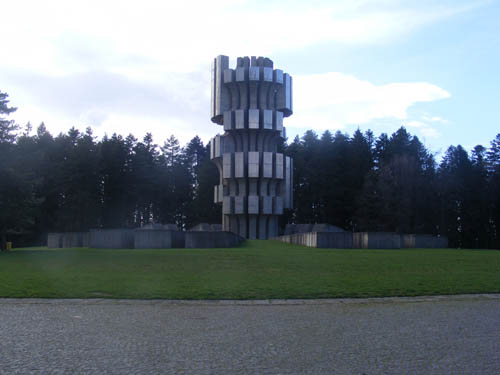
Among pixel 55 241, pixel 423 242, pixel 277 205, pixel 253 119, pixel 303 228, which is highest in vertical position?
pixel 253 119

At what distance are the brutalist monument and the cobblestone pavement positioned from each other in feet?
137

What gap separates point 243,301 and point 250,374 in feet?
12.2

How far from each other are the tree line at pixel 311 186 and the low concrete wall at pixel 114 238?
27.2 meters

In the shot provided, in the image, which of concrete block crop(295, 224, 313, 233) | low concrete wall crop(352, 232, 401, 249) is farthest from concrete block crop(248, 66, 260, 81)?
low concrete wall crop(352, 232, 401, 249)

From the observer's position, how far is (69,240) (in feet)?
95.9

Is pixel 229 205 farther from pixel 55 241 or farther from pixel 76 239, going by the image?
Answer: pixel 76 239

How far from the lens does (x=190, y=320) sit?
6602 mm

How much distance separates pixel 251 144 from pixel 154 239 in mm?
29218

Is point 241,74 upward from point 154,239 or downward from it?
upward

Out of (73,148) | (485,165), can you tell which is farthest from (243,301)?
(485,165)

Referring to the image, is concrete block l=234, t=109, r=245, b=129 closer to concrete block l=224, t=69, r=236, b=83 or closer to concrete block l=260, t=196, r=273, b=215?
concrete block l=224, t=69, r=236, b=83

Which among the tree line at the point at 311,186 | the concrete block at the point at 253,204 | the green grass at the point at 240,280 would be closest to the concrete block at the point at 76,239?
the green grass at the point at 240,280

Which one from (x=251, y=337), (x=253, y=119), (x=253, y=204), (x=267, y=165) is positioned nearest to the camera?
(x=251, y=337)

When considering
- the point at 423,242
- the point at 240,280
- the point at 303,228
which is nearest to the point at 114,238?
the point at 240,280
